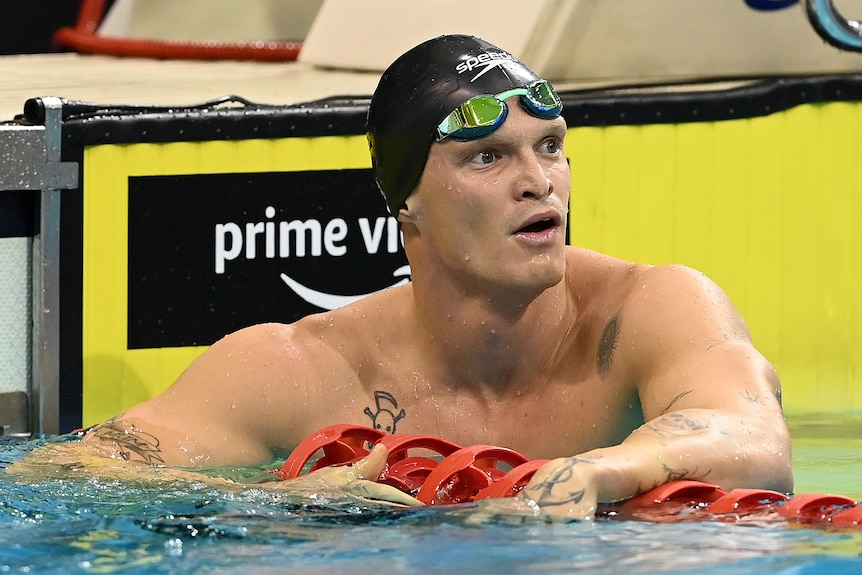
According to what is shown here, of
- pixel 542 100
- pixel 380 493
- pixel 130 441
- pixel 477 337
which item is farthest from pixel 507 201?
pixel 130 441

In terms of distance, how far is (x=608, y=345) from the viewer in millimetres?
3100

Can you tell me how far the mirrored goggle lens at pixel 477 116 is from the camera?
2.96 m

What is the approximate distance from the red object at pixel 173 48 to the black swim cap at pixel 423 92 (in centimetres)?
375

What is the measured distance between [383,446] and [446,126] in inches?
26.1

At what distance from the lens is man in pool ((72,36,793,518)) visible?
9.60 feet

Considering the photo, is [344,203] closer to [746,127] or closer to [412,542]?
[746,127]

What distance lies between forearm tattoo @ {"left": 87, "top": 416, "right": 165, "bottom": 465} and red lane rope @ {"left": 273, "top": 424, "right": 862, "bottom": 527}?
28cm

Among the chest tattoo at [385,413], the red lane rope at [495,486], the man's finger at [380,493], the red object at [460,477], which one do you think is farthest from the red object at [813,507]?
the chest tattoo at [385,413]

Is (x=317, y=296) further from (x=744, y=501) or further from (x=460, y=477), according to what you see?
(x=744, y=501)

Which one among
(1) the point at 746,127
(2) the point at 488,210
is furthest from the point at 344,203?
(2) the point at 488,210

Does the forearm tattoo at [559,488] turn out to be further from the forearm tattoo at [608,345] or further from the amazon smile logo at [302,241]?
the amazon smile logo at [302,241]

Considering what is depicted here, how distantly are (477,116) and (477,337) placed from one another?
1.55ft

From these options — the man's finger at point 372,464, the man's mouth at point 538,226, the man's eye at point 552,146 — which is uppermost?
the man's eye at point 552,146

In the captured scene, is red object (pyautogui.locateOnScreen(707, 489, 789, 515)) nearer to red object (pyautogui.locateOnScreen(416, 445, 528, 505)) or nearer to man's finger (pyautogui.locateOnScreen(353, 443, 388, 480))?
red object (pyautogui.locateOnScreen(416, 445, 528, 505))
